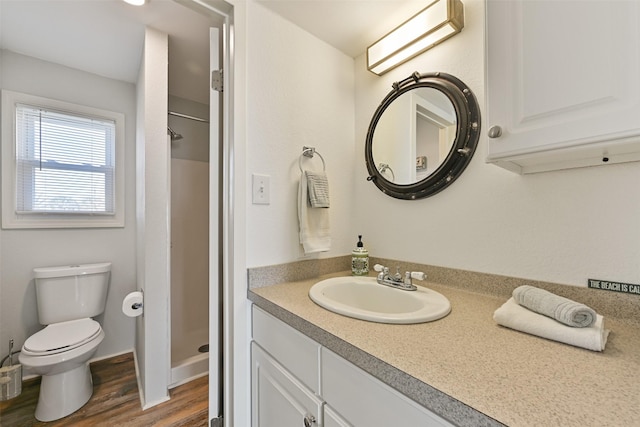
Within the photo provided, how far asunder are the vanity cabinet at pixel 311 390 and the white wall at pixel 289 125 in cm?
36

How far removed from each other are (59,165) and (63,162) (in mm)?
34

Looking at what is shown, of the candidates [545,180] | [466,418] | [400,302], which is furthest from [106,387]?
[545,180]

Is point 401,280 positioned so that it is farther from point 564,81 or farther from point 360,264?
point 564,81

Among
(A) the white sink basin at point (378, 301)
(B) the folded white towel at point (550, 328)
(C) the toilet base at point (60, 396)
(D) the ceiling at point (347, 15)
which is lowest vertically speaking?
(C) the toilet base at point (60, 396)

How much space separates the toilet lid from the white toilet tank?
8 cm

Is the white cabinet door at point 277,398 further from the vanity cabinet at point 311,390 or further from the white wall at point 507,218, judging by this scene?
the white wall at point 507,218

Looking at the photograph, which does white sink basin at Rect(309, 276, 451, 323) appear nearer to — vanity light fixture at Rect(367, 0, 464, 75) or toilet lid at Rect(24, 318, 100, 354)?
vanity light fixture at Rect(367, 0, 464, 75)

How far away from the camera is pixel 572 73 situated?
626mm

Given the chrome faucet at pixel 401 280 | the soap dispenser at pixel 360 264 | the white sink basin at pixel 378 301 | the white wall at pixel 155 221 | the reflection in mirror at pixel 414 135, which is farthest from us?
the white wall at pixel 155 221

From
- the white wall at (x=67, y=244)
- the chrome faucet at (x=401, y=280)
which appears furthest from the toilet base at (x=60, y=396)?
the chrome faucet at (x=401, y=280)

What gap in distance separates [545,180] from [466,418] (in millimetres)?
825

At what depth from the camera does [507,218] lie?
0.96 metres

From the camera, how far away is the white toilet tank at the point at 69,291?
5.80ft

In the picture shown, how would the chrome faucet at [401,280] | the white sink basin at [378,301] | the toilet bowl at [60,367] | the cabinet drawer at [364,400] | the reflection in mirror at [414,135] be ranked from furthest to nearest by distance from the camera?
the toilet bowl at [60,367] → the reflection in mirror at [414,135] → the chrome faucet at [401,280] → the white sink basin at [378,301] → the cabinet drawer at [364,400]
